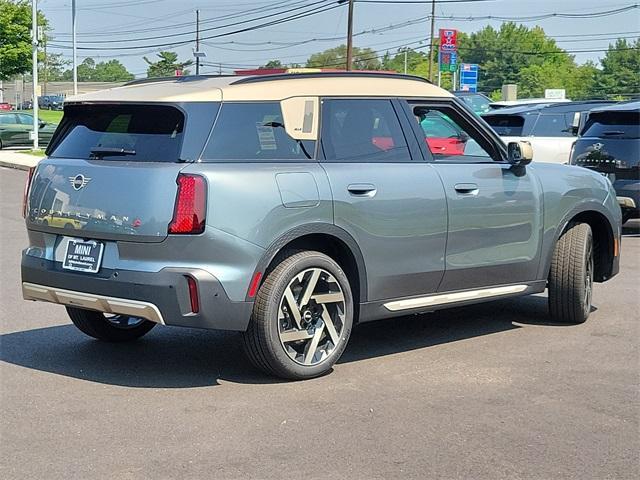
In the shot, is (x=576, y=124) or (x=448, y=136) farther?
(x=576, y=124)

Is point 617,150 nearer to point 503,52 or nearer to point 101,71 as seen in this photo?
point 503,52

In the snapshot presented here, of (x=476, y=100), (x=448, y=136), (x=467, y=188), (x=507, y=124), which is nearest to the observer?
(x=467, y=188)

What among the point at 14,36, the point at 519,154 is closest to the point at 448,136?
the point at 519,154

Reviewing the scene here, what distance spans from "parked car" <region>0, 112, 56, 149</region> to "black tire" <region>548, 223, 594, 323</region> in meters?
33.2

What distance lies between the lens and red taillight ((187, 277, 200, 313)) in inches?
207

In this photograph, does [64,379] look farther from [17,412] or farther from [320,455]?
[320,455]

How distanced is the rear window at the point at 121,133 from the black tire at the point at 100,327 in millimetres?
1197

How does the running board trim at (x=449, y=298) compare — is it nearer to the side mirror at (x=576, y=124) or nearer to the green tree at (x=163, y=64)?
the side mirror at (x=576, y=124)

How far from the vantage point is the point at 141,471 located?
13.9 ft

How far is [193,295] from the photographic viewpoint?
5.28m

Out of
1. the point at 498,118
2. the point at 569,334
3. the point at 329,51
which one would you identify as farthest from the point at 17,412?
the point at 329,51

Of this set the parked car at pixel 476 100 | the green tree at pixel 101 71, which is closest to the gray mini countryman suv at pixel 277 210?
the parked car at pixel 476 100

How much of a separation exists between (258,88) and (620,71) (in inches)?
5282

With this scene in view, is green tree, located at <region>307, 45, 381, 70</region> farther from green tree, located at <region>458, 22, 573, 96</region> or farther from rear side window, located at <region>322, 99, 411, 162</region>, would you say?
rear side window, located at <region>322, 99, 411, 162</region>
